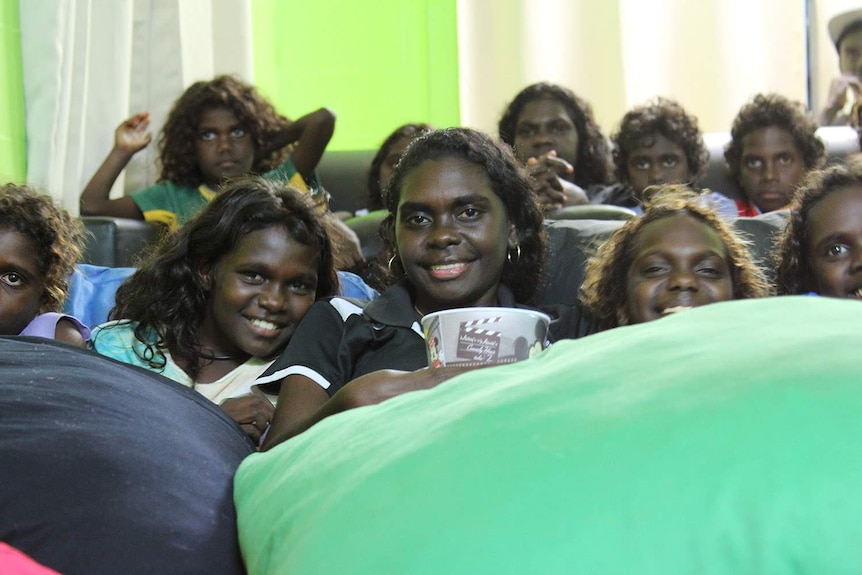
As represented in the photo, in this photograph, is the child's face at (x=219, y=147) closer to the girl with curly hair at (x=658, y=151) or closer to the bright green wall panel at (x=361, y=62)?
the bright green wall panel at (x=361, y=62)

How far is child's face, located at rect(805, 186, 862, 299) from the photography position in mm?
1509

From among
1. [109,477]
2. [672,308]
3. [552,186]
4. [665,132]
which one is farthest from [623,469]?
[665,132]


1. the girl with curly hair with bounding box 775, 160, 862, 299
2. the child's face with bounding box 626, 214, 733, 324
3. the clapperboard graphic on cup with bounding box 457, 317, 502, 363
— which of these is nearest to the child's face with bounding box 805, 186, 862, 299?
the girl with curly hair with bounding box 775, 160, 862, 299

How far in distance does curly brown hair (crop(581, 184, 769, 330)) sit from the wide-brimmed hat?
75.8 inches

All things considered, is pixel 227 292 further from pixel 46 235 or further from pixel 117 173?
pixel 117 173

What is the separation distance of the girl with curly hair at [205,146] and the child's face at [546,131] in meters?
0.53

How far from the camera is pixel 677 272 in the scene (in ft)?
4.82

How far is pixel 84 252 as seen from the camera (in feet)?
6.86

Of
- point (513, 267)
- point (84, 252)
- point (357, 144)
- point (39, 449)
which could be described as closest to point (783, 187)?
point (513, 267)

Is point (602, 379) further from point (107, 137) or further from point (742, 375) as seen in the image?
point (107, 137)

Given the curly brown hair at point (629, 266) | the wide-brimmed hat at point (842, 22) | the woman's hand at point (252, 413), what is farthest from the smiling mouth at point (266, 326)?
the wide-brimmed hat at point (842, 22)

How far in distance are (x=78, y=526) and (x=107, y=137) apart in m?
2.34

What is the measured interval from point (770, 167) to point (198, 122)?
1500 mm

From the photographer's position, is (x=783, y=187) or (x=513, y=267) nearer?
(x=513, y=267)
